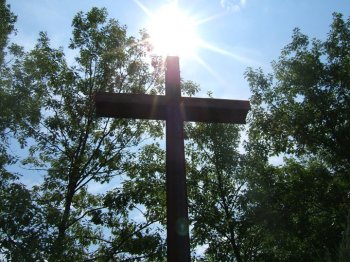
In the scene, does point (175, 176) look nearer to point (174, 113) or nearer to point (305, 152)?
point (174, 113)

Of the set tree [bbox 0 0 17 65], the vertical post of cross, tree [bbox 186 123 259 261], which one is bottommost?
the vertical post of cross

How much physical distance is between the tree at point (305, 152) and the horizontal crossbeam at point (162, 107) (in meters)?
9.69

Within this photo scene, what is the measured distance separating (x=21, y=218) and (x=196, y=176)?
877cm

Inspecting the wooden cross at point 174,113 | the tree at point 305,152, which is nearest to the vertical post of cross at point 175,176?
the wooden cross at point 174,113

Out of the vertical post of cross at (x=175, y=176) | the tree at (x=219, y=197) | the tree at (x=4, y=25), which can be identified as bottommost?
the vertical post of cross at (x=175, y=176)

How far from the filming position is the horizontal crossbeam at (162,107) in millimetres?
4402

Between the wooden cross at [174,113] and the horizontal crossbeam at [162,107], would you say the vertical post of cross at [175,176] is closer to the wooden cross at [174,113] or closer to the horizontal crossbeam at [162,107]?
the wooden cross at [174,113]

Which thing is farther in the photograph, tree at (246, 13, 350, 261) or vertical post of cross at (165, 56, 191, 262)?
tree at (246, 13, 350, 261)

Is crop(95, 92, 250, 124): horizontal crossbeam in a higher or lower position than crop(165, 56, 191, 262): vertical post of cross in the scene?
higher

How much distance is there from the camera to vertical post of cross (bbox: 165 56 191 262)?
351cm

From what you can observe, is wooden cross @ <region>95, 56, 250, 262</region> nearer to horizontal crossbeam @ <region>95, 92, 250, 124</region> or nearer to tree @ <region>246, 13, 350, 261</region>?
horizontal crossbeam @ <region>95, 92, 250, 124</region>

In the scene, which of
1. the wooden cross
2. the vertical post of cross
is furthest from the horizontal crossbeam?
the vertical post of cross

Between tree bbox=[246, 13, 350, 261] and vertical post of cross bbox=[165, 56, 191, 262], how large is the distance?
10151 mm

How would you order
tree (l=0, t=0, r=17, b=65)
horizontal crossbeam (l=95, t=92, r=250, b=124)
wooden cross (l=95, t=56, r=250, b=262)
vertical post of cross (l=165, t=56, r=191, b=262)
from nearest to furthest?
vertical post of cross (l=165, t=56, r=191, b=262) < wooden cross (l=95, t=56, r=250, b=262) < horizontal crossbeam (l=95, t=92, r=250, b=124) < tree (l=0, t=0, r=17, b=65)
